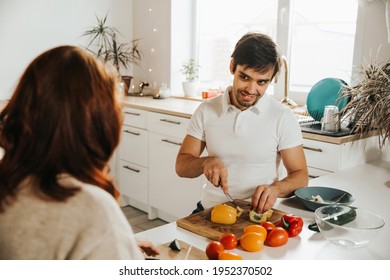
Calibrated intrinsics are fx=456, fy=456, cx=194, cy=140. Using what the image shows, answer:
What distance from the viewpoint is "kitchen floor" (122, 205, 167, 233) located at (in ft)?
10.8

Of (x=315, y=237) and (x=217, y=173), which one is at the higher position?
(x=217, y=173)

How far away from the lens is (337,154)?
2.21m

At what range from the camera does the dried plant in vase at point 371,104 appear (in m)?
2.12

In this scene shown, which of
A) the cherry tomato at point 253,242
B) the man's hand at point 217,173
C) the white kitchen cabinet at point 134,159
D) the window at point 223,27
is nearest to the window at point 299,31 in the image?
the window at point 223,27

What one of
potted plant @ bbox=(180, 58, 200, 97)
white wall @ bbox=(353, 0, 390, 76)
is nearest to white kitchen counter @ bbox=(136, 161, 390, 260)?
white wall @ bbox=(353, 0, 390, 76)

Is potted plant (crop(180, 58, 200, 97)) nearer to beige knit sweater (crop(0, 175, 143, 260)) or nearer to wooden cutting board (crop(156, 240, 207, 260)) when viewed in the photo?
wooden cutting board (crop(156, 240, 207, 260))

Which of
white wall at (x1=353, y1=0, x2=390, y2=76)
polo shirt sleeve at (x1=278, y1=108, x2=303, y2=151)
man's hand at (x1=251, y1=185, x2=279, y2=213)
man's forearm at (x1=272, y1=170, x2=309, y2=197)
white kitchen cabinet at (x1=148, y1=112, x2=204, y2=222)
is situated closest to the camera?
man's hand at (x1=251, y1=185, x2=279, y2=213)

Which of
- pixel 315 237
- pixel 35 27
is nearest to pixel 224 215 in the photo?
pixel 315 237

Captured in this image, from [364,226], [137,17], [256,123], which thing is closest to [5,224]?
[364,226]

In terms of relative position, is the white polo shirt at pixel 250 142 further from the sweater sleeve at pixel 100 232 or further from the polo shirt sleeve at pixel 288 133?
the sweater sleeve at pixel 100 232

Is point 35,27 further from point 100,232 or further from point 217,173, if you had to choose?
point 100,232

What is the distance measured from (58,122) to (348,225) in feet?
2.96
